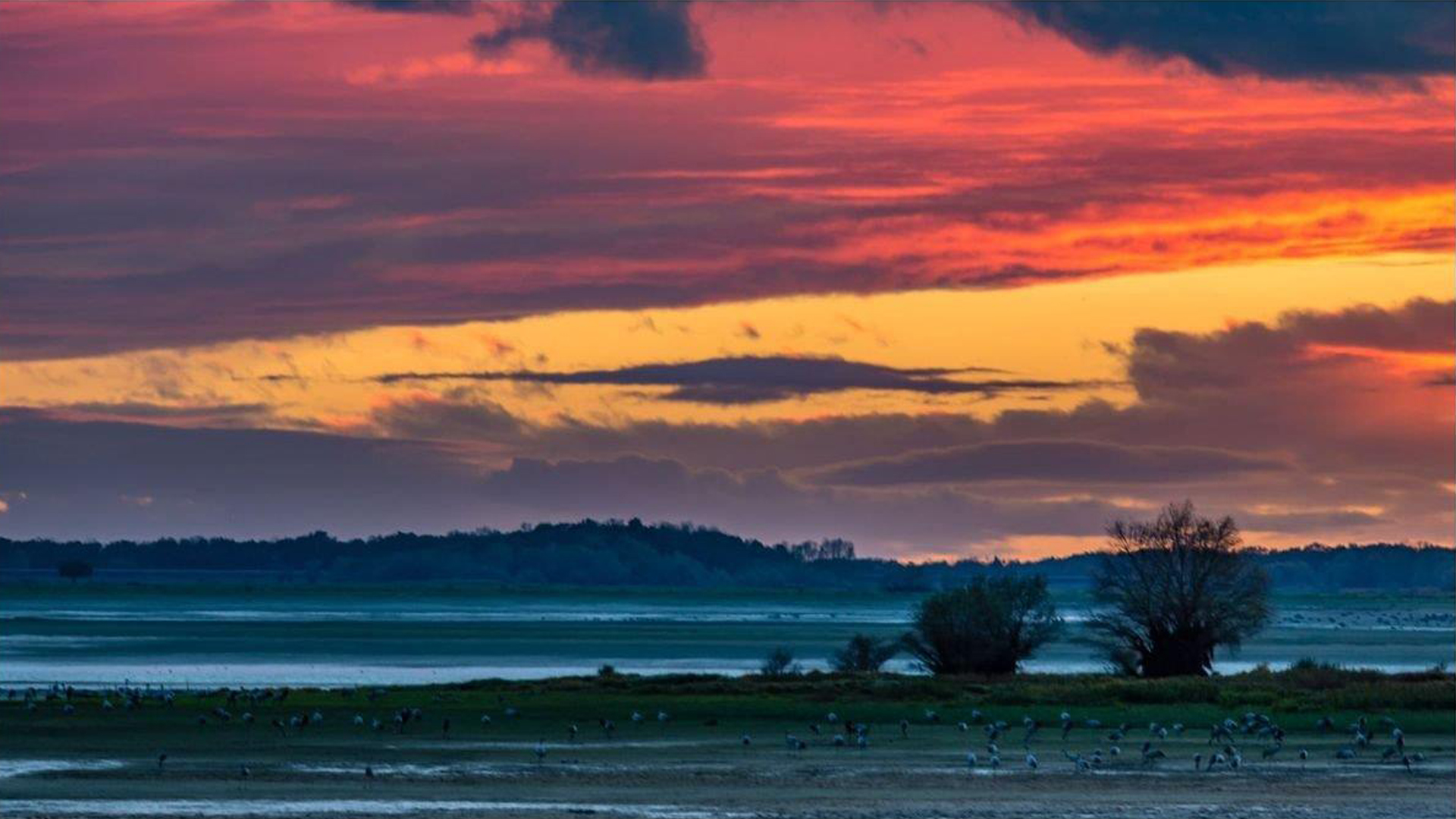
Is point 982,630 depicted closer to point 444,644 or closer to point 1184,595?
point 1184,595

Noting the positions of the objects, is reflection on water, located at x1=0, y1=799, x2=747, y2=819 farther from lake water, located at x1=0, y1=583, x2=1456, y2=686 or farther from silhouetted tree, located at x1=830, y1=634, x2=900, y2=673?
silhouetted tree, located at x1=830, y1=634, x2=900, y2=673

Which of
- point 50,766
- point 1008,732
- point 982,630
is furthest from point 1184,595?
point 50,766

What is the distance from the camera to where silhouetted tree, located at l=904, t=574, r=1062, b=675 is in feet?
218

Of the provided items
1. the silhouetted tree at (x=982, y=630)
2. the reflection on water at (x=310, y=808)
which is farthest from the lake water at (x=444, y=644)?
the reflection on water at (x=310, y=808)

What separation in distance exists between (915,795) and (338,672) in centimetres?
4517

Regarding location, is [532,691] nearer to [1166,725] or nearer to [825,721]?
[825,721]

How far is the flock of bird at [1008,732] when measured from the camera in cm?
4191

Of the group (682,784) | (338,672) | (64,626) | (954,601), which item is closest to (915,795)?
(682,784)

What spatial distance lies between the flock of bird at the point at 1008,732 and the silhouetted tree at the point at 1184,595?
1478 cm

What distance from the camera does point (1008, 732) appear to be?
47.9 m

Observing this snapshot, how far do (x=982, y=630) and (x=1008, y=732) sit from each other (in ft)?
61.9

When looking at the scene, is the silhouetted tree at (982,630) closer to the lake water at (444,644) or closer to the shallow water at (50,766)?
the lake water at (444,644)

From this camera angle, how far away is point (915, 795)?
118 ft

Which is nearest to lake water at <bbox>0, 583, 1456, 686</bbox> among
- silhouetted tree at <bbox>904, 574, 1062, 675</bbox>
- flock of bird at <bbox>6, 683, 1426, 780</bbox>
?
silhouetted tree at <bbox>904, 574, 1062, 675</bbox>
